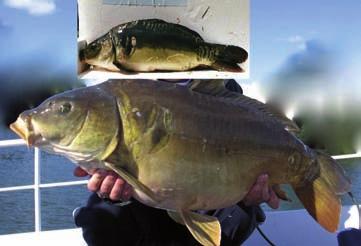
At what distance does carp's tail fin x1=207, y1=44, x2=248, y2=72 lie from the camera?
2.25m

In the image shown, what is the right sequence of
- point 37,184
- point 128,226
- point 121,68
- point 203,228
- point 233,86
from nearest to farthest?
point 121,68, point 203,228, point 128,226, point 233,86, point 37,184

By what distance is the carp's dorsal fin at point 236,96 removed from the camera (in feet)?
8.25

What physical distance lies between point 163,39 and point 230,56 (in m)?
0.28

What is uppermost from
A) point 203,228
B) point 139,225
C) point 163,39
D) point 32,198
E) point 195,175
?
point 163,39

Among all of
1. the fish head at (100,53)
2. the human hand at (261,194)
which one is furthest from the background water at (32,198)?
the fish head at (100,53)

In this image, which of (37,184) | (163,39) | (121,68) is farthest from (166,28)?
(37,184)

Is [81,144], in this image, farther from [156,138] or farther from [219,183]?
[219,183]

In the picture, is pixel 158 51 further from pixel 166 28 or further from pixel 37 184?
pixel 37 184

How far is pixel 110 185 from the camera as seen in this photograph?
97.1 inches

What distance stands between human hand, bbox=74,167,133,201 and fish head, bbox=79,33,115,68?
465mm

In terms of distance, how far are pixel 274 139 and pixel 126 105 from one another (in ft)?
2.50

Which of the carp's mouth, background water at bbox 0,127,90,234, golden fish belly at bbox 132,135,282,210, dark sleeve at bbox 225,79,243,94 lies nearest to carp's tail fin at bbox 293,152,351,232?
golden fish belly at bbox 132,135,282,210

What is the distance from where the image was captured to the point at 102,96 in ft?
7.41

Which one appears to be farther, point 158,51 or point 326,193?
point 326,193
